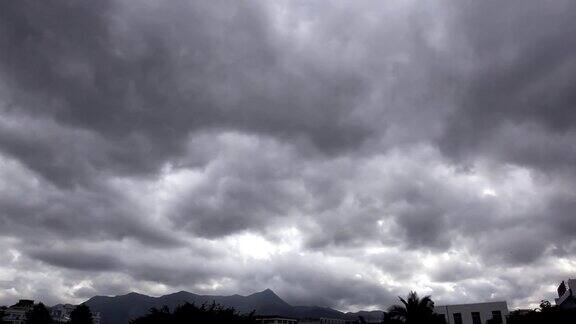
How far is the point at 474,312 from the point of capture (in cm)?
8088

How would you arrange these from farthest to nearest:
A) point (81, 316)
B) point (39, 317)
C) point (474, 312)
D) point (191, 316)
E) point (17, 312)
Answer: point (17, 312) → point (39, 317) → point (81, 316) → point (474, 312) → point (191, 316)

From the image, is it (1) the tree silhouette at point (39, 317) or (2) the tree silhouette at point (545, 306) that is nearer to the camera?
(2) the tree silhouette at point (545, 306)

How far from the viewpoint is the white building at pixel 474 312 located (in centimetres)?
7894

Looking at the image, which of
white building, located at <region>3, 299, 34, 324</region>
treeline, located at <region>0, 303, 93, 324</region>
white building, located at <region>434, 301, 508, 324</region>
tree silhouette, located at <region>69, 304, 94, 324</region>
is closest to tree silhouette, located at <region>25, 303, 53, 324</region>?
treeline, located at <region>0, 303, 93, 324</region>

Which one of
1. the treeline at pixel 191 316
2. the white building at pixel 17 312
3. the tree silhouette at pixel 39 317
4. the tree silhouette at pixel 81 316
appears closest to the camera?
the treeline at pixel 191 316

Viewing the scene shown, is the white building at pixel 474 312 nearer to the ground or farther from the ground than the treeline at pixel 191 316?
farther from the ground

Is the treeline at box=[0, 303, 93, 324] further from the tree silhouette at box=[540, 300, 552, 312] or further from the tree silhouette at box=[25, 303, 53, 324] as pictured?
the tree silhouette at box=[540, 300, 552, 312]

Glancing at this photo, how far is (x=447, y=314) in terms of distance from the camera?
276ft

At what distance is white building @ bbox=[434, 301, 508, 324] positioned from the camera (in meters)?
78.9

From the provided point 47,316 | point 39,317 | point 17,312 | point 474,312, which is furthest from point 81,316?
point 474,312

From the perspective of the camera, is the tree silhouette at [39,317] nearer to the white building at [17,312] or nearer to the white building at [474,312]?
the white building at [17,312]

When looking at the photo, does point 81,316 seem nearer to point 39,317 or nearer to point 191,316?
point 39,317

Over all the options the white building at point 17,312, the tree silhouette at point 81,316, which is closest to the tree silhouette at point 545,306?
the tree silhouette at point 81,316

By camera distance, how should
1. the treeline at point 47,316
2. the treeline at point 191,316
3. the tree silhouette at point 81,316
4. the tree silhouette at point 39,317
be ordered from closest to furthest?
the treeline at point 191,316, the tree silhouette at point 81,316, the treeline at point 47,316, the tree silhouette at point 39,317
